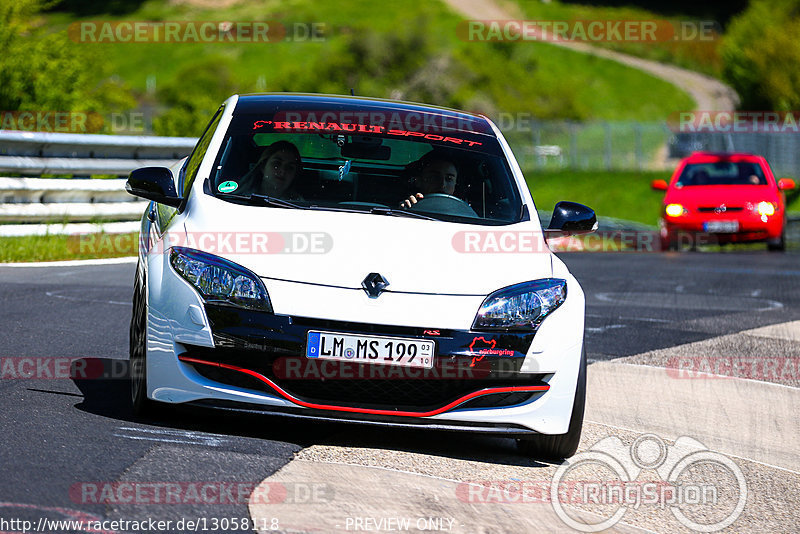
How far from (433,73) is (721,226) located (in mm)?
53944

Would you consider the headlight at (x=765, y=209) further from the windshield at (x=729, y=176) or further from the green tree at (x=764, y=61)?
the green tree at (x=764, y=61)

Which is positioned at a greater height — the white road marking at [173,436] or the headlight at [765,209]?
the headlight at [765,209]

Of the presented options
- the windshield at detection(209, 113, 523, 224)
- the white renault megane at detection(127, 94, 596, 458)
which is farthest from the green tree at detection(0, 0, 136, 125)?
the white renault megane at detection(127, 94, 596, 458)

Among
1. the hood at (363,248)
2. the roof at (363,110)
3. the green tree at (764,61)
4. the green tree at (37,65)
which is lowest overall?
the hood at (363,248)

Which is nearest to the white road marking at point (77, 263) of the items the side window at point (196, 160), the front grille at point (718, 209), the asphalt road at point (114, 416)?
the asphalt road at point (114, 416)

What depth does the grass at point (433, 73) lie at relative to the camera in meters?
78.2

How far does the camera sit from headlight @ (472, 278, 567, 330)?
5.41 metres

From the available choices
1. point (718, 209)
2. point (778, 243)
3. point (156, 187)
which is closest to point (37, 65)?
point (718, 209)

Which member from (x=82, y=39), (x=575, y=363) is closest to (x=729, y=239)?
(x=82, y=39)

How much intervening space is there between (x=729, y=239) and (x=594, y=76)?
7147 centimetres

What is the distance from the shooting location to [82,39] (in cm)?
2192

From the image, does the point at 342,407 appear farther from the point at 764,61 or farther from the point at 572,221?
the point at 764,61

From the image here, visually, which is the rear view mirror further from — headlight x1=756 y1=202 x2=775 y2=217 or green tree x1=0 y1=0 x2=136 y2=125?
headlight x1=756 y1=202 x2=775 y2=217

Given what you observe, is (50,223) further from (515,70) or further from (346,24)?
(346,24)
